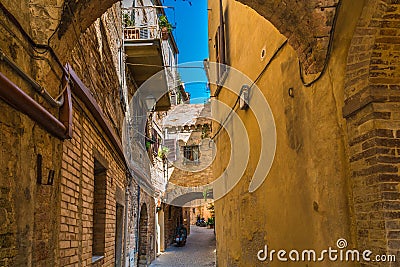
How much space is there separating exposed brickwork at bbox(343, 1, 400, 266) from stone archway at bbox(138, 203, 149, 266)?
1151 centimetres

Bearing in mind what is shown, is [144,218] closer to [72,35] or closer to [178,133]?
[178,133]

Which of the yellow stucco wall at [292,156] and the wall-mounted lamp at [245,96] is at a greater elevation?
the wall-mounted lamp at [245,96]

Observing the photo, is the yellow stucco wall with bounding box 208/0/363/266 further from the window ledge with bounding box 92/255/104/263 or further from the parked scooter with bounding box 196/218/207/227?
the parked scooter with bounding box 196/218/207/227

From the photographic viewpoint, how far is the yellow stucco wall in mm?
3600

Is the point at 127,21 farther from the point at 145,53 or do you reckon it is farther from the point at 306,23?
the point at 306,23

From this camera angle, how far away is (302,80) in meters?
4.36

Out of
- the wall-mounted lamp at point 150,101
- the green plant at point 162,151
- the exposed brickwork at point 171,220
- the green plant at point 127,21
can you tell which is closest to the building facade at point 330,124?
the green plant at point 127,21

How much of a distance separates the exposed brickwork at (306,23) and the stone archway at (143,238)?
1074 centimetres

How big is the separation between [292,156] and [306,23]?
1.51 metres

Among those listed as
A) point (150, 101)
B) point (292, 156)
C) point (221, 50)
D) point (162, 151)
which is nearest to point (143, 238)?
point (150, 101)

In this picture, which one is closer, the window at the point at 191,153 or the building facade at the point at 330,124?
the building facade at the point at 330,124

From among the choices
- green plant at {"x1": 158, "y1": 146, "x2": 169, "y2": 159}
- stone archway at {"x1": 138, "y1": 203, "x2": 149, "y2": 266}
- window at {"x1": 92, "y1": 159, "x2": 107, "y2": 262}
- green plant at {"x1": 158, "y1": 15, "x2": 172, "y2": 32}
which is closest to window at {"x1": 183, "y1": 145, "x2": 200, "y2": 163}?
green plant at {"x1": 158, "y1": 146, "x2": 169, "y2": 159}

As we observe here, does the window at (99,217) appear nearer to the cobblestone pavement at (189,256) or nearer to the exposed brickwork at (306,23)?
the exposed brickwork at (306,23)

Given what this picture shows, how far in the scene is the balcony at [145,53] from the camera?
10.2 m
